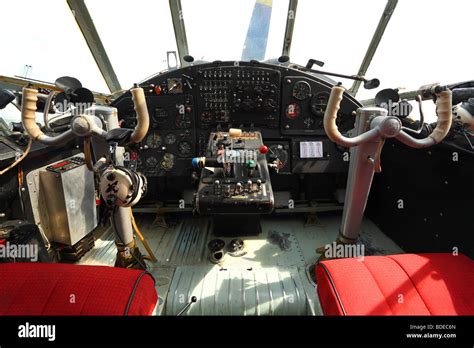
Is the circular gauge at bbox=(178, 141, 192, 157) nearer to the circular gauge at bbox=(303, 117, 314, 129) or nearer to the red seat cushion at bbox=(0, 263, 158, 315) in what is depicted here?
the circular gauge at bbox=(303, 117, 314, 129)

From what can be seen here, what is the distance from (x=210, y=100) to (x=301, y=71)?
0.97 meters

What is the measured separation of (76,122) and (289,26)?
3.42 metres

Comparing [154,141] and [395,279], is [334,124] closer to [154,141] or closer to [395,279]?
[395,279]

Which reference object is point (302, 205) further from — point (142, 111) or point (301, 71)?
point (142, 111)

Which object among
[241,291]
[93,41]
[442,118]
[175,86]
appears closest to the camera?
[442,118]

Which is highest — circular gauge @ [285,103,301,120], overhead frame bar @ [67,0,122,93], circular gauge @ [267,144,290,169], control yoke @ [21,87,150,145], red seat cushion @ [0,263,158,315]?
overhead frame bar @ [67,0,122,93]

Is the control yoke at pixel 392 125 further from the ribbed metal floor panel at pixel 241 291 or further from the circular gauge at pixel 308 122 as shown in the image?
the circular gauge at pixel 308 122

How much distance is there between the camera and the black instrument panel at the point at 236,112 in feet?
7.92

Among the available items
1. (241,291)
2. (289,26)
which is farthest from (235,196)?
(289,26)

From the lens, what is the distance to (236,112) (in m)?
2.53

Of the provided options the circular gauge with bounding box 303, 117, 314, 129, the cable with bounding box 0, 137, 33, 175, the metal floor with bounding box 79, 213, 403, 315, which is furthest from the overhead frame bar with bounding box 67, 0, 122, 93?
the circular gauge with bounding box 303, 117, 314, 129

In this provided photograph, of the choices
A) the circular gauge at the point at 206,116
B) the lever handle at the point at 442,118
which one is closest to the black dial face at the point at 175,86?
the circular gauge at the point at 206,116

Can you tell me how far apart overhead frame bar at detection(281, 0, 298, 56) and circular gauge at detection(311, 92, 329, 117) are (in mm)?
1763

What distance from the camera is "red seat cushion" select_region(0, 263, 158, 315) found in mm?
938
